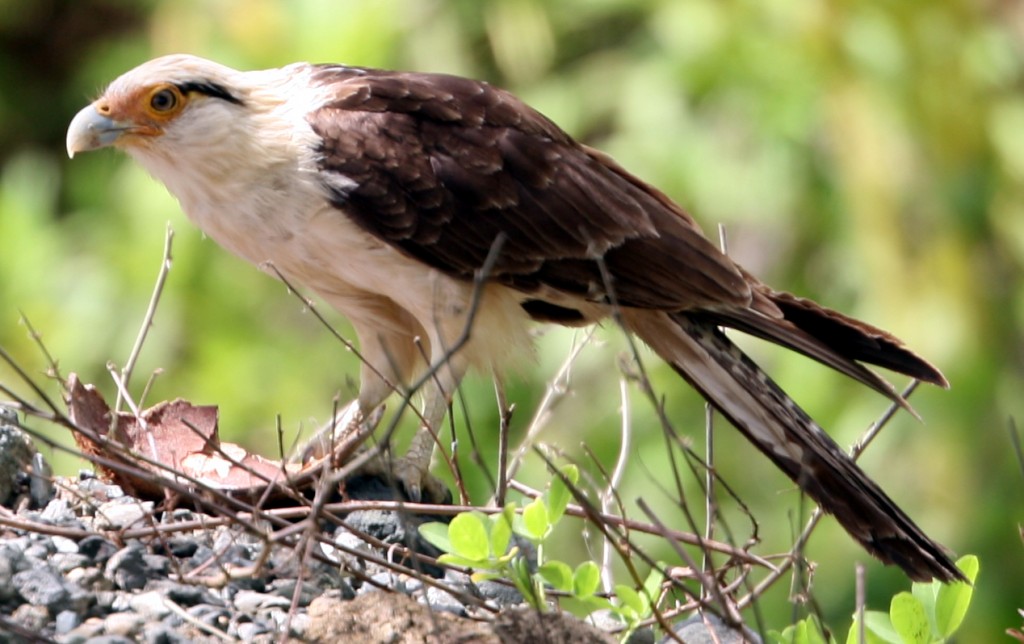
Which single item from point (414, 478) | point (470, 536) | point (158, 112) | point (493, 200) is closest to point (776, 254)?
point (493, 200)

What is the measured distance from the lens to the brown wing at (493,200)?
15.2ft

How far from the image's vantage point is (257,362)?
9109mm

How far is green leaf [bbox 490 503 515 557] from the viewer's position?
3307 mm

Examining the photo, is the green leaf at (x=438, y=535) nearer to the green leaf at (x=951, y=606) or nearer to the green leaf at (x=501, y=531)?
the green leaf at (x=501, y=531)

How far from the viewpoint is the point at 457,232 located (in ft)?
15.3

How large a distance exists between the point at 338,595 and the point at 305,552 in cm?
47

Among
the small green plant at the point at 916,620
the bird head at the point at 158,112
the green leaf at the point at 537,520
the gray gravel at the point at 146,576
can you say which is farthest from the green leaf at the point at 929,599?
the bird head at the point at 158,112

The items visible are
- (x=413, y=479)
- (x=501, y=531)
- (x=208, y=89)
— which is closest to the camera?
(x=501, y=531)

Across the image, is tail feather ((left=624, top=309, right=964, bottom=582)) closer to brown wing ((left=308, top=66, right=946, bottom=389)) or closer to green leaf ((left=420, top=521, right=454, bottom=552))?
brown wing ((left=308, top=66, right=946, bottom=389))

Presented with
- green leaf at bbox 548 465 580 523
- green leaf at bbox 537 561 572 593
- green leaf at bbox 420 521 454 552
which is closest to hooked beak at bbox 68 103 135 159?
green leaf at bbox 420 521 454 552

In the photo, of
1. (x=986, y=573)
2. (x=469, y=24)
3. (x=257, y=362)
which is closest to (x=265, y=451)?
(x=257, y=362)

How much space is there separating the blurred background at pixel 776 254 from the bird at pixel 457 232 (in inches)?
130

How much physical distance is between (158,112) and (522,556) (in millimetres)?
2079

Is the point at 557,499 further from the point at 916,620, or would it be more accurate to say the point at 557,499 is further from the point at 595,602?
the point at 916,620
